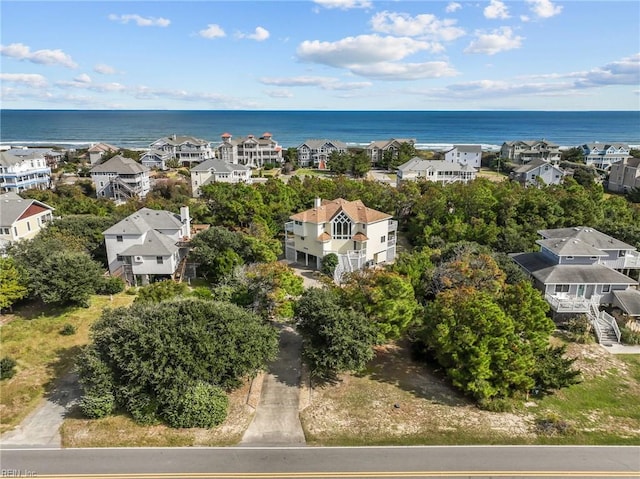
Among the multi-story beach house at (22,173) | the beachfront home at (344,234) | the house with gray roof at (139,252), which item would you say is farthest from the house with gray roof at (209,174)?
the beachfront home at (344,234)

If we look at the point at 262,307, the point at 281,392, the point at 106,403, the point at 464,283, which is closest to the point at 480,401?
the point at 464,283

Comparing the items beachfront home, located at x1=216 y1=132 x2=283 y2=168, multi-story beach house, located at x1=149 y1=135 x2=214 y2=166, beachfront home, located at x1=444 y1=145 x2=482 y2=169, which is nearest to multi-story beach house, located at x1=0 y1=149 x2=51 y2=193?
multi-story beach house, located at x1=149 y1=135 x2=214 y2=166

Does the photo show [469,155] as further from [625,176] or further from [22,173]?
[22,173]

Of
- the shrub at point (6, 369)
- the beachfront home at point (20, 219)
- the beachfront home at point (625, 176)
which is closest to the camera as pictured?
the shrub at point (6, 369)

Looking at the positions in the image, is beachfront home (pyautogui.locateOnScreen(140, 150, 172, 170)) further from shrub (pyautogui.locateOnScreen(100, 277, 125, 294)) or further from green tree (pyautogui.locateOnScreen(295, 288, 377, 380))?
green tree (pyautogui.locateOnScreen(295, 288, 377, 380))

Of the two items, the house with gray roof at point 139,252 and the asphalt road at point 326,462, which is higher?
the house with gray roof at point 139,252

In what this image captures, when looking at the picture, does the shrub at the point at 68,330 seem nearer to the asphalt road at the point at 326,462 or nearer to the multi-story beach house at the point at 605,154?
the asphalt road at the point at 326,462

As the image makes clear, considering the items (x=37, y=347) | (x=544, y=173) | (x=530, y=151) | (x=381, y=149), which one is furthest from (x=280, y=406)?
(x=530, y=151)
